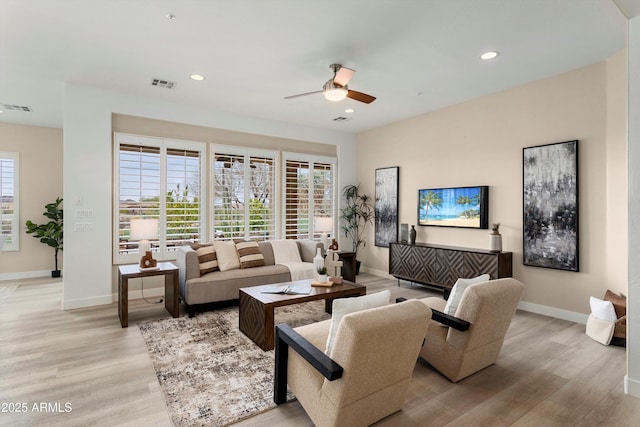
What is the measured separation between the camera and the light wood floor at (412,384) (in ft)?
7.36

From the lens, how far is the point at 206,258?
4812 millimetres

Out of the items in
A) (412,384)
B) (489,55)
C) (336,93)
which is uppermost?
(489,55)

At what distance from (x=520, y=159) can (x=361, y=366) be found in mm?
4241

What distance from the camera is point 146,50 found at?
12.1 ft

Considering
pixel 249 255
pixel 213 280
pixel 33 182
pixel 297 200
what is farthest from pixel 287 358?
pixel 33 182

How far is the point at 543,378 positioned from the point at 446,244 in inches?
121

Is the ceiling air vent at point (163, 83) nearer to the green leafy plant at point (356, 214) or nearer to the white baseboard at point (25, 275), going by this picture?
the green leafy plant at point (356, 214)

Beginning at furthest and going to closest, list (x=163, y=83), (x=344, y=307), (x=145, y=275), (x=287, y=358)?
(x=163, y=83) < (x=145, y=275) < (x=287, y=358) < (x=344, y=307)

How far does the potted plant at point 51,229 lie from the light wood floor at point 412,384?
3099 mm

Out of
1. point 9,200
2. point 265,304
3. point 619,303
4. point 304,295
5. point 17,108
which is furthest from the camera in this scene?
point 9,200


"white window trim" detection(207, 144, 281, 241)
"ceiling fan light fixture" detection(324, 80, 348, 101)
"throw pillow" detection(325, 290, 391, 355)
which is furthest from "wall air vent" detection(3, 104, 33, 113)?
"throw pillow" detection(325, 290, 391, 355)

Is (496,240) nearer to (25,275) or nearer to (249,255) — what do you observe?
(249,255)

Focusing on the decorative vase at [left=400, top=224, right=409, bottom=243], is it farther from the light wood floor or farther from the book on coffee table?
the book on coffee table

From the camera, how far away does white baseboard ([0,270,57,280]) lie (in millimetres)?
6594
